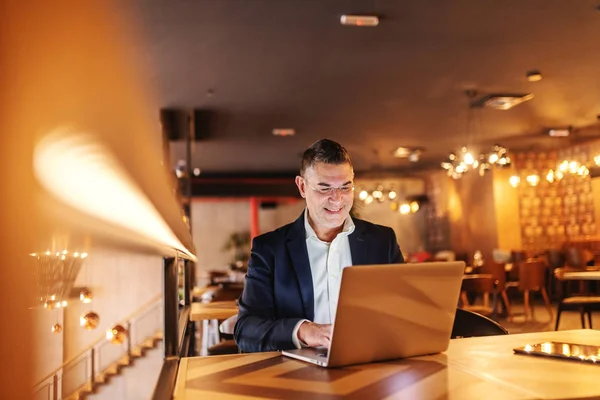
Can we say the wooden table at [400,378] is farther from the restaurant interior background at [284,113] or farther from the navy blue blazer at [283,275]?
the navy blue blazer at [283,275]

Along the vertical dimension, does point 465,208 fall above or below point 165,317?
above

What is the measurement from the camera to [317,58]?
252 inches

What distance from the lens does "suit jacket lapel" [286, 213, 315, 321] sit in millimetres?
2072

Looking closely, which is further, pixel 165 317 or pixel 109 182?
pixel 165 317

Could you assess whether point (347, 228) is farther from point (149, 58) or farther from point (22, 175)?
point (149, 58)

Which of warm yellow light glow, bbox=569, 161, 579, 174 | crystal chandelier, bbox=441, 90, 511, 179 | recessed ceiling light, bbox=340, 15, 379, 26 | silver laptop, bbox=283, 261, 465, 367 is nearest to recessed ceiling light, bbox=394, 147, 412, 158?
crystal chandelier, bbox=441, 90, 511, 179

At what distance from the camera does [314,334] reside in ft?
5.67

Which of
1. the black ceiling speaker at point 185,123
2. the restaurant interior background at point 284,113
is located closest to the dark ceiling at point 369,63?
the restaurant interior background at point 284,113

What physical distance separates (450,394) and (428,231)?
16.3 m

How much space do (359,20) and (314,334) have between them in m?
4.16

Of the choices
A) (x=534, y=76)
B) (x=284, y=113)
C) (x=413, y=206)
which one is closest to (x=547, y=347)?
(x=534, y=76)

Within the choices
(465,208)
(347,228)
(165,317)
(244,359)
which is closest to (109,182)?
(165,317)

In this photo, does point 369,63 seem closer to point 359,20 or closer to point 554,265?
point 359,20

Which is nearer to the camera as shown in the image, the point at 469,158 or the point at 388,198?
the point at 469,158
